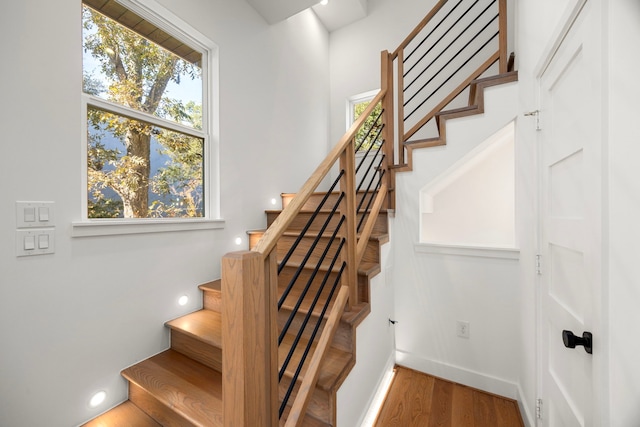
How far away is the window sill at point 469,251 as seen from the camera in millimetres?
1828

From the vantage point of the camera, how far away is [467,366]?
1.99 m

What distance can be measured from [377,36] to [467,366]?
12.4ft

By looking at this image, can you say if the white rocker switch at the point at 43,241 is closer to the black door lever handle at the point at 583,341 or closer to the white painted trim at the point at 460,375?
the black door lever handle at the point at 583,341

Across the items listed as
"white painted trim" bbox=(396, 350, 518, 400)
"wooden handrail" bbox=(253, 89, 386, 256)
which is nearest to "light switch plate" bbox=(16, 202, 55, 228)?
"wooden handrail" bbox=(253, 89, 386, 256)

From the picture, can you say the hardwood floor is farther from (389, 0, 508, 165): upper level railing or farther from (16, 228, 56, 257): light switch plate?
(16, 228, 56, 257): light switch plate

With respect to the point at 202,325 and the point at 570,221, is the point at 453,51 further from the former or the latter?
the point at 202,325

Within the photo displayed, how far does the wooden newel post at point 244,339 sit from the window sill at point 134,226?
3.71 ft

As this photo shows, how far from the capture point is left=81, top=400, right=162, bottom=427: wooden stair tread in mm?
1397

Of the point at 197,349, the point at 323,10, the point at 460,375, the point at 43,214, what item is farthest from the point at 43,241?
the point at 323,10

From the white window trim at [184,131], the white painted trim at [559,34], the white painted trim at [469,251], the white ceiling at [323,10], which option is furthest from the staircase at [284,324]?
the white ceiling at [323,10]

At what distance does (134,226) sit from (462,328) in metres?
2.40

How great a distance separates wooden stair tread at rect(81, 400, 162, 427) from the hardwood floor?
4.31 feet

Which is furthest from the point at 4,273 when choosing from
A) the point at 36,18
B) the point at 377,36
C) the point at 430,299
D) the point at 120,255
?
the point at 377,36

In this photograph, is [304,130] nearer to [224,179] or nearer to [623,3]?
[224,179]
